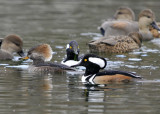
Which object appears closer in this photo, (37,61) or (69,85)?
(69,85)

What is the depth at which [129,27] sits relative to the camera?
60.4 feet

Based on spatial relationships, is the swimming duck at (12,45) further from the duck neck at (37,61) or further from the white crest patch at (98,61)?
the white crest patch at (98,61)

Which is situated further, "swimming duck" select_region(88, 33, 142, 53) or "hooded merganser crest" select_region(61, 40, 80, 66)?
"swimming duck" select_region(88, 33, 142, 53)

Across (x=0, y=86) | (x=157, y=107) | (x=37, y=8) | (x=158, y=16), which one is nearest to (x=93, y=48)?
(x=0, y=86)

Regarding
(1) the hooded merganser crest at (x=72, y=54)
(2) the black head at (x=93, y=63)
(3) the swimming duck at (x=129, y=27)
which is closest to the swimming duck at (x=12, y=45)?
(1) the hooded merganser crest at (x=72, y=54)

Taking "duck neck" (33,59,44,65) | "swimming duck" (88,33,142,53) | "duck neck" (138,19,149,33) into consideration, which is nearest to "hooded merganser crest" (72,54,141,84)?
"duck neck" (33,59,44,65)

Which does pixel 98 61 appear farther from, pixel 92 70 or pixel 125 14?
pixel 125 14

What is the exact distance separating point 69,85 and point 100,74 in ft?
2.24

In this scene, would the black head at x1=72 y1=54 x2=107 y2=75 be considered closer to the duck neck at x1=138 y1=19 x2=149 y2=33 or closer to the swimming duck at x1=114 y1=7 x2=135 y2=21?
the duck neck at x1=138 y1=19 x2=149 y2=33

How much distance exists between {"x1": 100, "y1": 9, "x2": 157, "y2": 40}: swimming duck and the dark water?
0.54 metres

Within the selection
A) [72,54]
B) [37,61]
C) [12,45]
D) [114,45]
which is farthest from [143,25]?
[37,61]

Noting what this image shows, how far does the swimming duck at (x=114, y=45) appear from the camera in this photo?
1513cm

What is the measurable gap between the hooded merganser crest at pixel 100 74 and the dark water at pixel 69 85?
203 mm

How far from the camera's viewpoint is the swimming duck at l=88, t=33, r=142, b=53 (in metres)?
15.1
